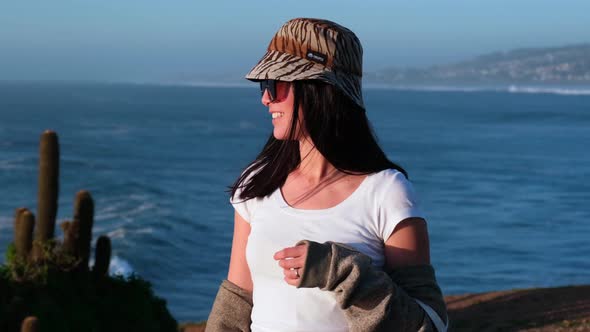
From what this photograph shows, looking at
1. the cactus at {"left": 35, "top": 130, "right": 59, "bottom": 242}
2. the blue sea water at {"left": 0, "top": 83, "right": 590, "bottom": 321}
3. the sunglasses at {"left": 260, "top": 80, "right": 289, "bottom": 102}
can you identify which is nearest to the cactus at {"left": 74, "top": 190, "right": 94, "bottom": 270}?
the cactus at {"left": 35, "top": 130, "right": 59, "bottom": 242}

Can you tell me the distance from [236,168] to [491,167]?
2607 centimetres

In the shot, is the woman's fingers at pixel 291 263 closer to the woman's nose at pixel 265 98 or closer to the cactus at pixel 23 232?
the woman's nose at pixel 265 98

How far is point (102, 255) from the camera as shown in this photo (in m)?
18.5

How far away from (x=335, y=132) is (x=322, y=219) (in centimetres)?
29

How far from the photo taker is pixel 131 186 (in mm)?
81688

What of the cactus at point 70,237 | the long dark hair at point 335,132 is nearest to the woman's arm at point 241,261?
the long dark hair at point 335,132

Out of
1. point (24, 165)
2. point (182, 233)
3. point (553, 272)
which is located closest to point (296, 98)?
point (553, 272)

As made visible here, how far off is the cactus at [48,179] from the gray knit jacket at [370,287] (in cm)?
1296

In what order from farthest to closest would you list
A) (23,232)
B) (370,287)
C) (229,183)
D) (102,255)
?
1. (229,183)
2. (102,255)
3. (23,232)
4. (370,287)

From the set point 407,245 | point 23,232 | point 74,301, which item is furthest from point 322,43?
point 74,301

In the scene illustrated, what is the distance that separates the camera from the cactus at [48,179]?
50.7ft

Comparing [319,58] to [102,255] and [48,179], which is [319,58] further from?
[102,255]

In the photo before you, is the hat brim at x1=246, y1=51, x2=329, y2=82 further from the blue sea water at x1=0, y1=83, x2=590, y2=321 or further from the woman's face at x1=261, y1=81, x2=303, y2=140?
the blue sea water at x1=0, y1=83, x2=590, y2=321

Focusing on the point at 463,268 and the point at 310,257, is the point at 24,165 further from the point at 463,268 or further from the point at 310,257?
the point at 310,257
